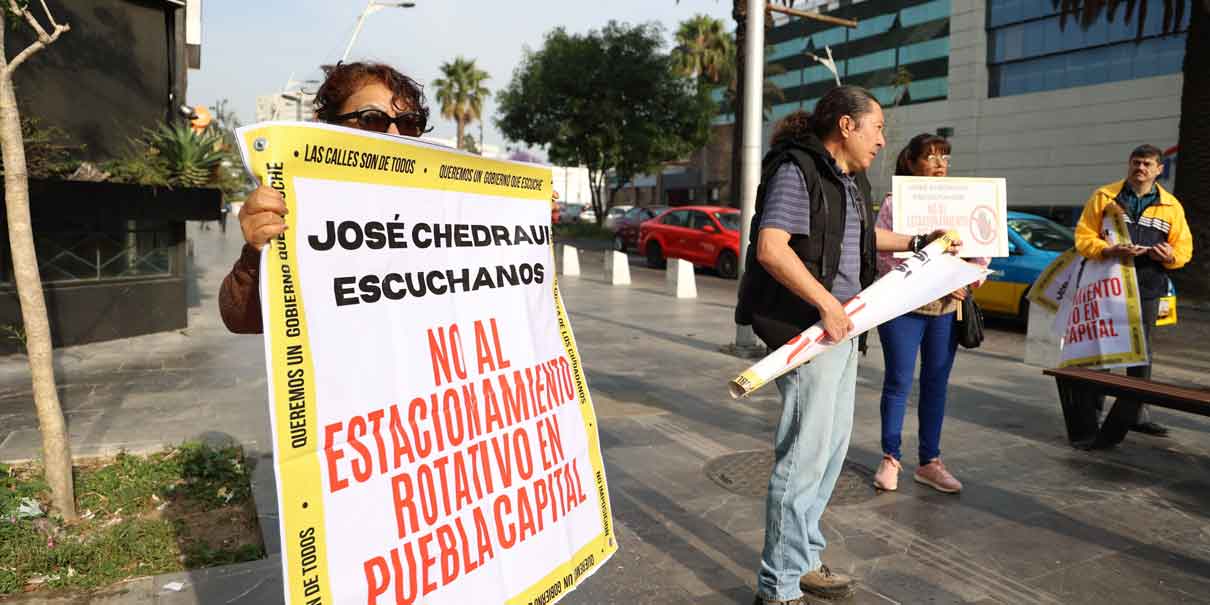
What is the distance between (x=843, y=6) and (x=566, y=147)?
2739 centimetres

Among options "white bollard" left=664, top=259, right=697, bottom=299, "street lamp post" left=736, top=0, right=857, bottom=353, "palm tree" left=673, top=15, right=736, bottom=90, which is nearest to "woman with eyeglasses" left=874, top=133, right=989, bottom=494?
"street lamp post" left=736, top=0, right=857, bottom=353

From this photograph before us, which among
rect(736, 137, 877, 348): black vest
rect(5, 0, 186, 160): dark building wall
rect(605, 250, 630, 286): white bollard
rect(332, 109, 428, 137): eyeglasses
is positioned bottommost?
rect(605, 250, 630, 286): white bollard

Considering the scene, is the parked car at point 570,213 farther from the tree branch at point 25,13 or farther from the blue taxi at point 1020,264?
the tree branch at point 25,13

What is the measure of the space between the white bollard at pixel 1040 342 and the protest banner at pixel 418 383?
7.24m

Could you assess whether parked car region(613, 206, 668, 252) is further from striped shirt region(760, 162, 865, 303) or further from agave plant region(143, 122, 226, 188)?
striped shirt region(760, 162, 865, 303)

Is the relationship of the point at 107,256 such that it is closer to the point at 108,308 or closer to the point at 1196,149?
the point at 108,308

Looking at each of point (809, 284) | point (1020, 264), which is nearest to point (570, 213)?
point (1020, 264)

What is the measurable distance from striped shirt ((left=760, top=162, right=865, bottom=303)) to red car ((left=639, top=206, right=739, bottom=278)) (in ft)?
47.9

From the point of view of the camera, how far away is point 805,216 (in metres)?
2.86

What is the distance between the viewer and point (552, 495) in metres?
2.12

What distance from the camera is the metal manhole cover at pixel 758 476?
439cm

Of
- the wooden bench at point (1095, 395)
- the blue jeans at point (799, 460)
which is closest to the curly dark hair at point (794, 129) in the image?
the blue jeans at point (799, 460)

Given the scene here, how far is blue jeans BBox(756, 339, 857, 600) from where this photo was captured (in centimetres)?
290

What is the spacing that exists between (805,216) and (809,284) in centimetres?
27
